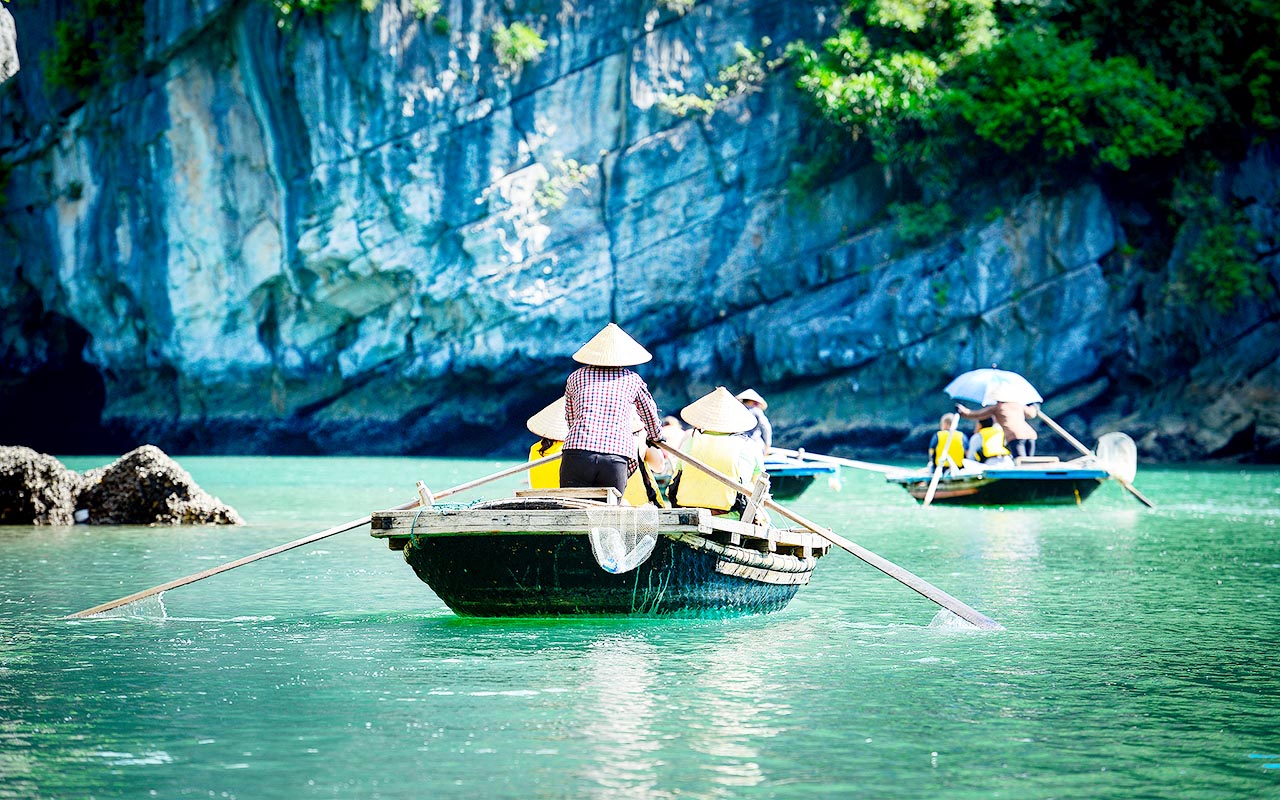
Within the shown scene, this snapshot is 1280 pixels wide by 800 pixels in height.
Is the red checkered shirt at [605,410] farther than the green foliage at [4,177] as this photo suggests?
No

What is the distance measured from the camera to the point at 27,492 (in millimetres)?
15383

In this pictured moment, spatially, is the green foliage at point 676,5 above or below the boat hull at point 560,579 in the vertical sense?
above

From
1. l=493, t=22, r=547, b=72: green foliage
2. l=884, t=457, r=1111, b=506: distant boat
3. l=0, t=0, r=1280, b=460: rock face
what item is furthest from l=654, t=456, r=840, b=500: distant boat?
l=493, t=22, r=547, b=72: green foliage

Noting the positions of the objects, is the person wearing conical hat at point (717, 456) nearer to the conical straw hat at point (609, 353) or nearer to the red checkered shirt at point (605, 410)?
the red checkered shirt at point (605, 410)

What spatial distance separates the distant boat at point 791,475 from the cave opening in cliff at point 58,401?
26.9 metres

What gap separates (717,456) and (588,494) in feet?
5.54

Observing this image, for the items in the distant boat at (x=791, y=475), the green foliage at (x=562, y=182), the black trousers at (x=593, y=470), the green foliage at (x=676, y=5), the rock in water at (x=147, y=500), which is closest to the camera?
the black trousers at (x=593, y=470)

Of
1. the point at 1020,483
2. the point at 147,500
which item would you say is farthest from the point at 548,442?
the point at 1020,483

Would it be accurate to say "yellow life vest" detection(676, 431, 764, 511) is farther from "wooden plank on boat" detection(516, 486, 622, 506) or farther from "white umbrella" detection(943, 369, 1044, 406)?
"white umbrella" detection(943, 369, 1044, 406)

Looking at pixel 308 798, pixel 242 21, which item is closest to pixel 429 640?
pixel 308 798

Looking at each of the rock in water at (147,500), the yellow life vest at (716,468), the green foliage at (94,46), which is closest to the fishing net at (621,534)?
the yellow life vest at (716,468)

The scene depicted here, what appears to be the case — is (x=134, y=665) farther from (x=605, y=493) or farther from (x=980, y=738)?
(x=980, y=738)

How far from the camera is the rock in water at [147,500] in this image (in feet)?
50.9

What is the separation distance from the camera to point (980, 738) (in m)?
5.67
